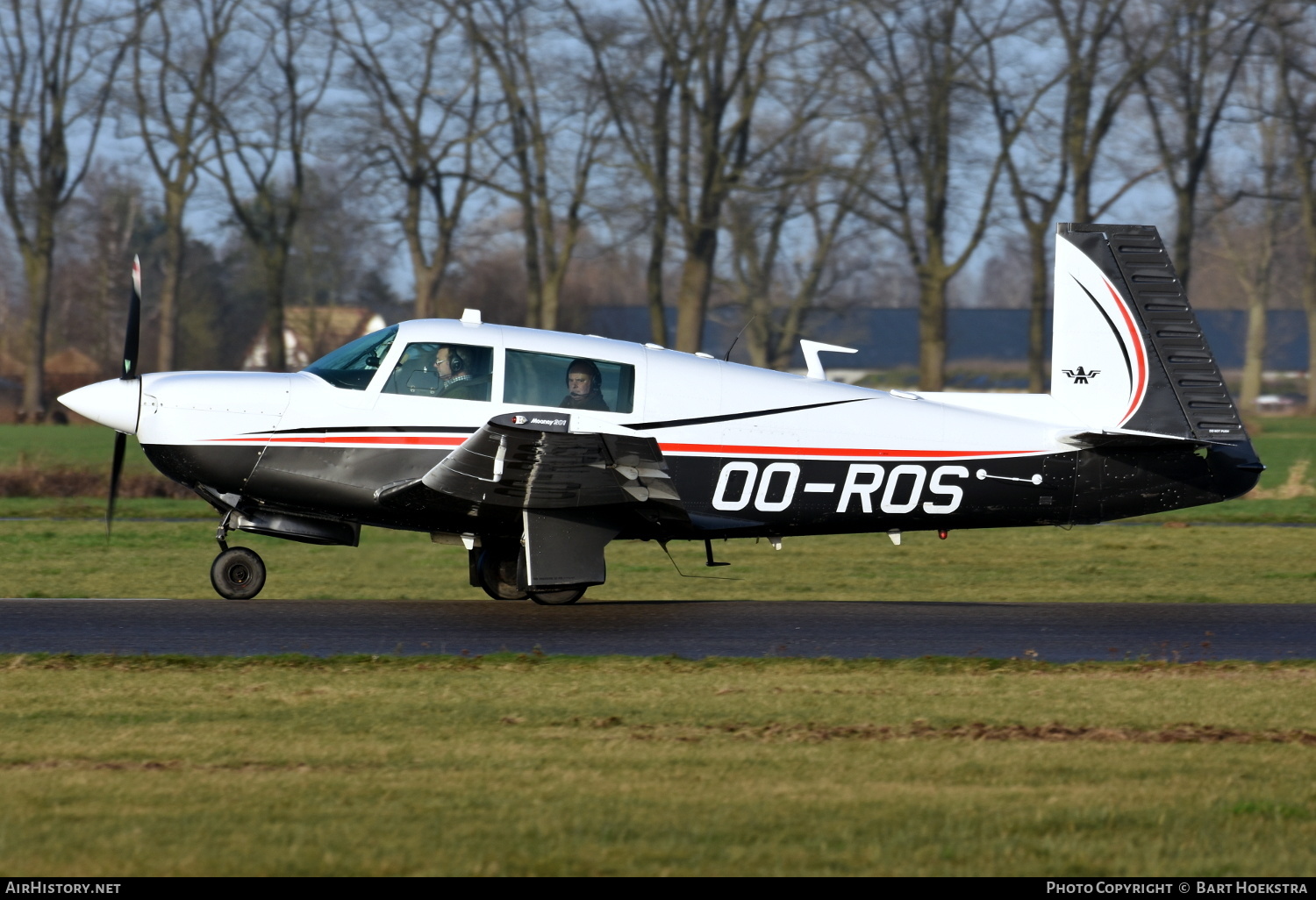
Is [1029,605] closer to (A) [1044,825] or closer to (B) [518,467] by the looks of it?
(B) [518,467]

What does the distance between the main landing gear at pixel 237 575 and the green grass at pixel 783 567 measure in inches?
53.0

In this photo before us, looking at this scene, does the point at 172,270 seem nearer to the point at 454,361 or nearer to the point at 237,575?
the point at 237,575

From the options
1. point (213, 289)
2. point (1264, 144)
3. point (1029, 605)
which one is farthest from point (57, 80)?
point (1029, 605)

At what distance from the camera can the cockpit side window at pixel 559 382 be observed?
10.6 meters

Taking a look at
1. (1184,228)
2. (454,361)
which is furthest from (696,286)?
(454,361)

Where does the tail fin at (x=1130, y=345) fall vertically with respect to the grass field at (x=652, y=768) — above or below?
above

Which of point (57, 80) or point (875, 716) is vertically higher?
point (57, 80)

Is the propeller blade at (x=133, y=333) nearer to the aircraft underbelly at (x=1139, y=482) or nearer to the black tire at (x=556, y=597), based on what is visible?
the black tire at (x=556, y=597)

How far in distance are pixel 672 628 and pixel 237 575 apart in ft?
12.1

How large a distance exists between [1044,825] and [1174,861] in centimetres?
54

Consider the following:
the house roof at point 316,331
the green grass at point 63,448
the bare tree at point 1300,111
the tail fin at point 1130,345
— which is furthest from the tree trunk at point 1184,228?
the tail fin at point 1130,345

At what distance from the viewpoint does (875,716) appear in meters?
7.19

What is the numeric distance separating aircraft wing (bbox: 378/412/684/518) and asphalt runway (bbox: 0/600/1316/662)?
3.18ft

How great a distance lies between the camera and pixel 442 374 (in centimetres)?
1073
